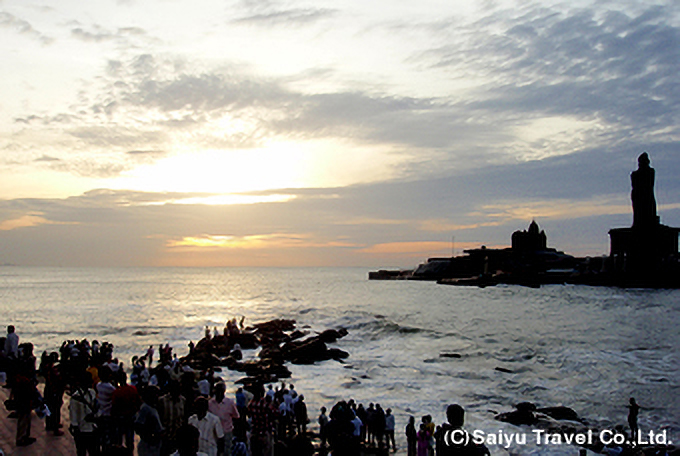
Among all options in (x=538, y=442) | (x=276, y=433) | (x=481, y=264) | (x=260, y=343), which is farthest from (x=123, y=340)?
(x=481, y=264)

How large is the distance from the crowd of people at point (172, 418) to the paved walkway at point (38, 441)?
0.21 metres

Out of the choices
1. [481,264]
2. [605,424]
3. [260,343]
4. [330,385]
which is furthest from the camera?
[481,264]

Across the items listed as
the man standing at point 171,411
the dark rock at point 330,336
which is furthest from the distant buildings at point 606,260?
the man standing at point 171,411

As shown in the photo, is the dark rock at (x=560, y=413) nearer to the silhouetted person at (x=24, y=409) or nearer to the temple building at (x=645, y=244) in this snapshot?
the silhouetted person at (x=24, y=409)

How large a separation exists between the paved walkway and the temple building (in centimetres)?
13288

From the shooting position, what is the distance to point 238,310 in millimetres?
83000

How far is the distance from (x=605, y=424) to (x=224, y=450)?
16.8 meters

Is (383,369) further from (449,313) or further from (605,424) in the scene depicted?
(449,313)

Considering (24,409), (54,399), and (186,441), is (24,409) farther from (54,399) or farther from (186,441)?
(186,441)

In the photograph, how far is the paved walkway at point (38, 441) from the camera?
10.1 metres

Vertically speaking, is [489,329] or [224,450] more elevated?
[224,450]

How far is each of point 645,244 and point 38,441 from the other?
134042mm

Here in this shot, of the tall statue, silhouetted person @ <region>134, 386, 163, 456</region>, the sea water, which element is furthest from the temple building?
silhouetted person @ <region>134, 386, 163, 456</region>

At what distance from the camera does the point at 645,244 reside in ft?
385
